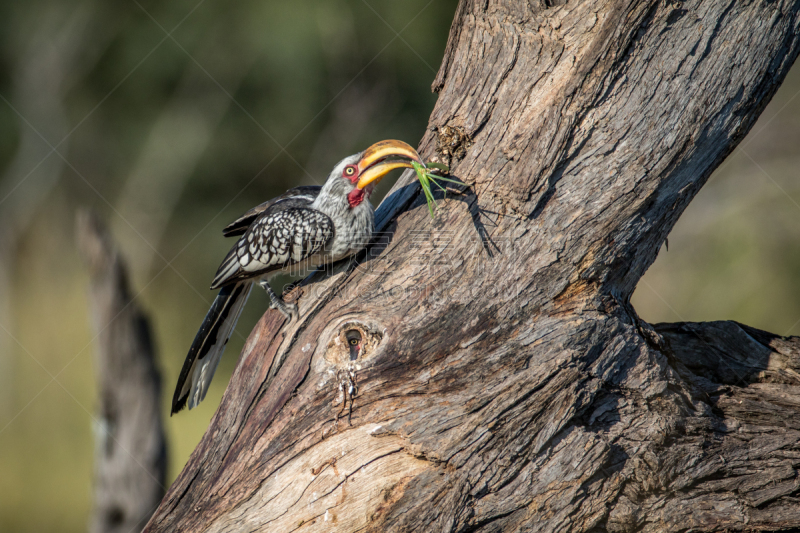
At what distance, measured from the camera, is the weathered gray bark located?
421cm

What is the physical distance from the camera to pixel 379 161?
2.90m

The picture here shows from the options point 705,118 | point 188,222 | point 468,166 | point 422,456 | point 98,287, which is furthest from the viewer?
point 188,222

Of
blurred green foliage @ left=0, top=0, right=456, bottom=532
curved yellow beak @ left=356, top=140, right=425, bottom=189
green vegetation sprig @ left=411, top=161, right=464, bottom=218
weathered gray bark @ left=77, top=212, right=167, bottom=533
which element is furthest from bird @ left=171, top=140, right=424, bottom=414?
blurred green foliage @ left=0, top=0, right=456, bottom=532

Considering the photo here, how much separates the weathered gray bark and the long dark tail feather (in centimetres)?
153

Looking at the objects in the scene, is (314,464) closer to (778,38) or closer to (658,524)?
(658,524)

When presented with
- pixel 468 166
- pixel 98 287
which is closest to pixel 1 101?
pixel 98 287

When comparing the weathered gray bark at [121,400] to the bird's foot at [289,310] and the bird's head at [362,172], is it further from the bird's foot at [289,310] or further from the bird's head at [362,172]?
the bird's head at [362,172]

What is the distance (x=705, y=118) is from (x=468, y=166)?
1.07 m

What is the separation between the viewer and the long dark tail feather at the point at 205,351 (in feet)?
9.82

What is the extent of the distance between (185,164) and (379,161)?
6648 millimetres

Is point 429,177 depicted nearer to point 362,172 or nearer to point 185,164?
point 362,172

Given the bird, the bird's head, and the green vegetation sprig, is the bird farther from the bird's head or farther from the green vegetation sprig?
the green vegetation sprig

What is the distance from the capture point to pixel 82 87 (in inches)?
331

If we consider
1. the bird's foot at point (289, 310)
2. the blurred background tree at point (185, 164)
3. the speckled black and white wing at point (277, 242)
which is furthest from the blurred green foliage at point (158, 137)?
the bird's foot at point (289, 310)
